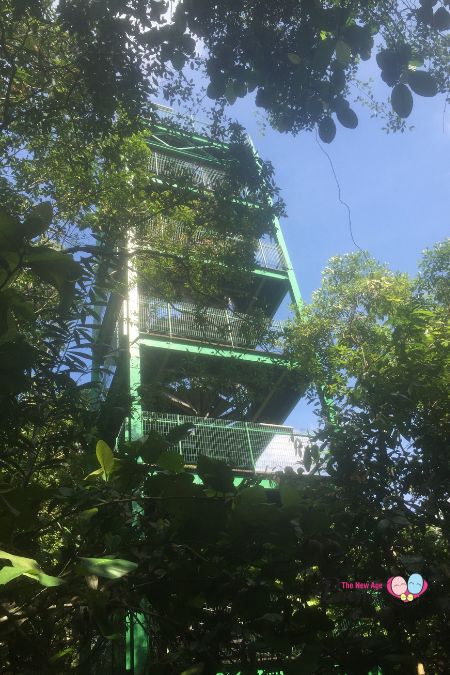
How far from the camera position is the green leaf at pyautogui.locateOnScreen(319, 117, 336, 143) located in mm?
2172

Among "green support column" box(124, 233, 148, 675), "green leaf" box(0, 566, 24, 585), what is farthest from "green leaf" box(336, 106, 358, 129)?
"green support column" box(124, 233, 148, 675)

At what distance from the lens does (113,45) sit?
4172mm

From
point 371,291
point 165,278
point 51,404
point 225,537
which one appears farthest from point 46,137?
point 371,291

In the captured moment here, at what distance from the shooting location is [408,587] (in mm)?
2287

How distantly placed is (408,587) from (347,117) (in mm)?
1984

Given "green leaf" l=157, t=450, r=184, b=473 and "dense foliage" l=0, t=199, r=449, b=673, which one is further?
"green leaf" l=157, t=450, r=184, b=473

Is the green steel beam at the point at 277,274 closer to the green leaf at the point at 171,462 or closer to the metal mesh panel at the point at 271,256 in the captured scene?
the metal mesh panel at the point at 271,256

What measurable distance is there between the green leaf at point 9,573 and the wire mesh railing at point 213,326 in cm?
597

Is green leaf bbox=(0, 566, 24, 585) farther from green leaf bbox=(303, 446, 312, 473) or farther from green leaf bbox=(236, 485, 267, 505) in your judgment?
green leaf bbox=(303, 446, 312, 473)

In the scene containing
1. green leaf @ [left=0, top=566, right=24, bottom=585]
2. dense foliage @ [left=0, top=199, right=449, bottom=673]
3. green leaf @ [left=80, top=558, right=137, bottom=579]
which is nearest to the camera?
green leaf @ [left=0, top=566, right=24, bottom=585]

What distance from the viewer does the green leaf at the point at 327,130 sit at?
217 centimetres

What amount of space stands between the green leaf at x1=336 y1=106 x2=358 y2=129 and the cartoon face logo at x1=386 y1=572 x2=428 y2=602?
74.4 inches

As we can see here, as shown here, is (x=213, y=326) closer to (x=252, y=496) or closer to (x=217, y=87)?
(x=217, y=87)

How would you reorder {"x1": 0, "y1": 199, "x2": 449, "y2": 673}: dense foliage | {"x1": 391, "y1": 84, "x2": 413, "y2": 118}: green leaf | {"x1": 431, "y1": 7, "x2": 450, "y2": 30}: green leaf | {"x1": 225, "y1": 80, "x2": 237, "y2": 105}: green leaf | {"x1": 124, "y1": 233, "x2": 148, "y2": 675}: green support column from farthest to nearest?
{"x1": 124, "y1": 233, "x2": 148, "y2": 675}: green support column → {"x1": 225, "y1": 80, "x2": 237, "y2": 105}: green leaf → {"x1": 431, "y1": 7, "x2": 450, "y2": 30}: green leaf → {"x1": 391, "y1": 84, "x2": 413, "y2": 118}: green leaf → {"x1": 0, "y1": 199, "x2": 449, "y2": 673}: dense foliage
